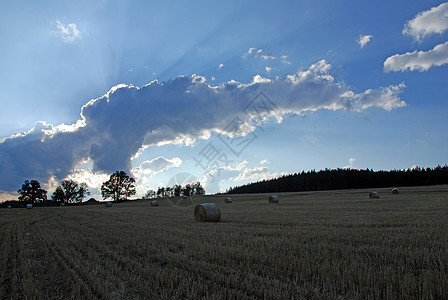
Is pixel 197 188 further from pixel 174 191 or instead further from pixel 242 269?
pixel 242 269

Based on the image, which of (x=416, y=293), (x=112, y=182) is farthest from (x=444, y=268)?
(x=112, y=182)

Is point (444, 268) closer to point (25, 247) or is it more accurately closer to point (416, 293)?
point (416, 293)

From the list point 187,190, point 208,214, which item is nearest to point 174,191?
point 187,190

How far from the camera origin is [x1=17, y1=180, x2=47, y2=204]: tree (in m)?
102

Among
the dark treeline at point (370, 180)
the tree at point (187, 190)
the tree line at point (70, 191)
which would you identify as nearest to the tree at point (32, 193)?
the tree line at point (70, 191)

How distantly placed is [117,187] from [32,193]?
3370 centimetres

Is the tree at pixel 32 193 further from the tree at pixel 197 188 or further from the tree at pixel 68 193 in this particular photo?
the tree at pixel 197 188

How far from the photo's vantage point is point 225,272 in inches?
176

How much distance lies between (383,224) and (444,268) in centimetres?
532

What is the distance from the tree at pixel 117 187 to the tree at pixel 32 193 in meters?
24.7

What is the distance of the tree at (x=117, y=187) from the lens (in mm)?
104250

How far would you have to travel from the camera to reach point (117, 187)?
105062 millimetres

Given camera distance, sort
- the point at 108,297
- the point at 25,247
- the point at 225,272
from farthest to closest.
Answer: the point at 25,247 < the point at 225,272 < the point at 108,297

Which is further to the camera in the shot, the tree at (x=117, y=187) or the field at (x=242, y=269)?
the tree at (x=117, y=187)
